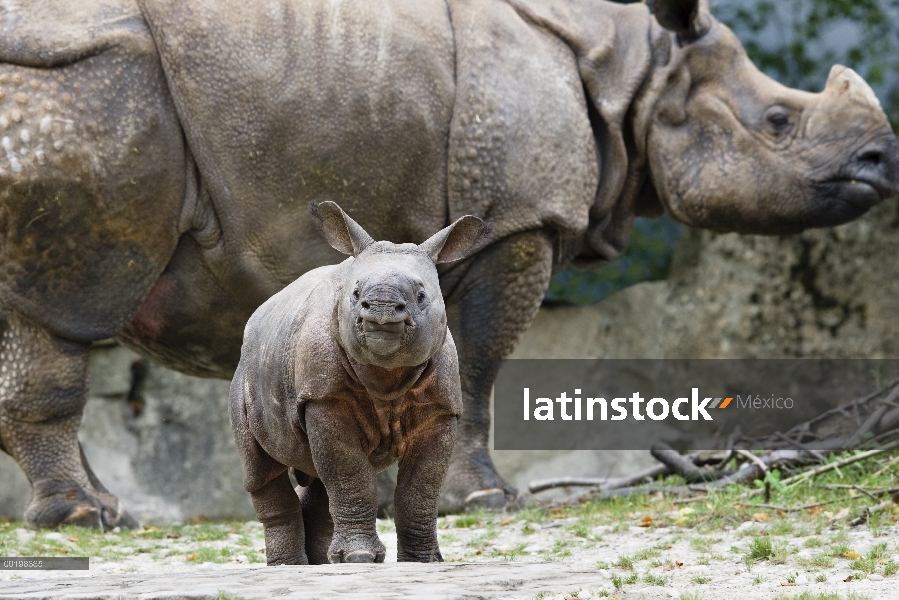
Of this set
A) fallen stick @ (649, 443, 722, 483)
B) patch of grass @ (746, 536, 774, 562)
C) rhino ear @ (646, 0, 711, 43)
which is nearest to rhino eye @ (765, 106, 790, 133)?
rhino ear @ (646, 0, 711, 43)

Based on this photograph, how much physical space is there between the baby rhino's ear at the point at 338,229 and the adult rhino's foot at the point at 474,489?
287 centimetres

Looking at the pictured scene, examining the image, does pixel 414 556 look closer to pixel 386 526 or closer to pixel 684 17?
pixel 386 526

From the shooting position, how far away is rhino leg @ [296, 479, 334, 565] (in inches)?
195

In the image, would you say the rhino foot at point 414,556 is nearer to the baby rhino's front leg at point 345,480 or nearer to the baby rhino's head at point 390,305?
the baby rhino's front leg at point 345,480

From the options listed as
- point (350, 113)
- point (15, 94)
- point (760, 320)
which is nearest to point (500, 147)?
point (350, 113)

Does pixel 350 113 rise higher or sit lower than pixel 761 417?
higher

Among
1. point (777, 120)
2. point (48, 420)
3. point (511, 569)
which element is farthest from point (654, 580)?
point (777, 120)

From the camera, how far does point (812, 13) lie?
10648 mm

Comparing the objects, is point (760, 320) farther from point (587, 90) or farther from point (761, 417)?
point (587, 90)

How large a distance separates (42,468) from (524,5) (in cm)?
349

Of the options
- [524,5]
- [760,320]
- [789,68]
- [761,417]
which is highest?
[524,5]

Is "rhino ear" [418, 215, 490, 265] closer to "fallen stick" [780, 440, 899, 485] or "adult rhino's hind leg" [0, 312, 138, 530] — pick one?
"adult rhino's hind leg" [0, 312, 138, 530]

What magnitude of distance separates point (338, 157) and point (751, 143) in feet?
8.12

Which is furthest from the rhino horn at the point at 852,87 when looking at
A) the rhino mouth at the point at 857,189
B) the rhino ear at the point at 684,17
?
the rhino ear at the point at 684,17
